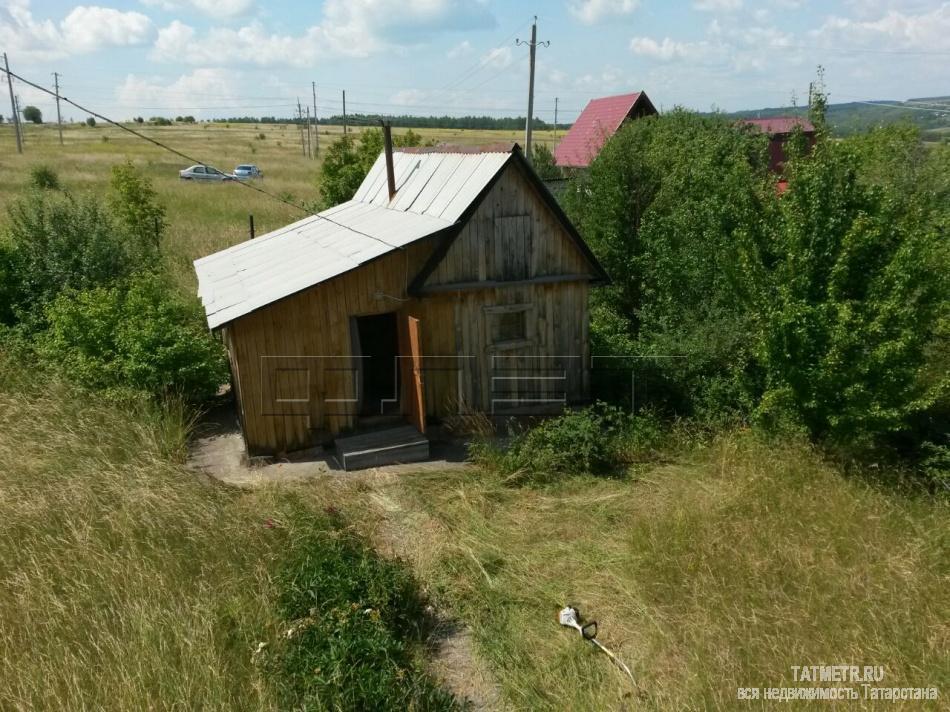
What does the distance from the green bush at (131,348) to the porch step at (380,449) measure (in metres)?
3.15

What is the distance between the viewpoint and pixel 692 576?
713cm

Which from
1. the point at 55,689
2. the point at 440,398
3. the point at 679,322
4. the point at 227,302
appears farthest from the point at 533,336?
the point at 55,689

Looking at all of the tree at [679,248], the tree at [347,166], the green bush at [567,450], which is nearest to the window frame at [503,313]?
the green bush at [567,450]

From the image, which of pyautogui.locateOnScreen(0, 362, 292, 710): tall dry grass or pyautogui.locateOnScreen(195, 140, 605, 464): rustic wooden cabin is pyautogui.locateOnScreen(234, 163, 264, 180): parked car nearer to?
pyautogui.locateOnScreen(195, 140, 605, 464): rustic wooden cabin

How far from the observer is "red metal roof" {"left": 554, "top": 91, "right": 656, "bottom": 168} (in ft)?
98.7

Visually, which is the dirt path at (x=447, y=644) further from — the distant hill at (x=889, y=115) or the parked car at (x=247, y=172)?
the parked car at (x=247, y=172)

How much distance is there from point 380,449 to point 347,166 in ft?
49.1

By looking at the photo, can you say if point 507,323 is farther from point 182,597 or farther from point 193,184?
point 193,184

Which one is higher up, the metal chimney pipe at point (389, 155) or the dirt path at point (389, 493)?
the metal chimney pipe at point (389, 155)

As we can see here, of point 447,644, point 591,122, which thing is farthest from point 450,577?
point 591,122

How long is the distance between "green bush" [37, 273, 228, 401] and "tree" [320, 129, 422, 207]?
10.9 metres

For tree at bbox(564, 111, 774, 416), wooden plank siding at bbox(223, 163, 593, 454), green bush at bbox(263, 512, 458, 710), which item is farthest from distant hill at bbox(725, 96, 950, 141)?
green bush at bbox(263, 512, 458, 710)

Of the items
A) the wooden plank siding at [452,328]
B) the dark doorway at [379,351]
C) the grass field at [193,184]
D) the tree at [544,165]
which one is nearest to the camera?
the wooden plank siding at [452,328]

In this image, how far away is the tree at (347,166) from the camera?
2205cm
